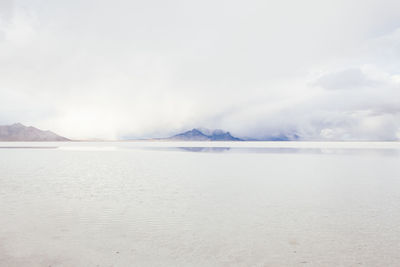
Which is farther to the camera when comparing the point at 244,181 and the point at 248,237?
the point at 244,181

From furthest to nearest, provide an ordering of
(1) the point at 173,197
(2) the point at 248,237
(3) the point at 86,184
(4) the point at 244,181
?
(4) the point at 244,181, (3) the point at 86,184, (1) the point at 173,197, (2) the point at 248,237

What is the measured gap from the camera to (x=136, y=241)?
31.4 ft

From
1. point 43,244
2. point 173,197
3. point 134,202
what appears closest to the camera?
point 43,244

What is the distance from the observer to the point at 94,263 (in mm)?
7914

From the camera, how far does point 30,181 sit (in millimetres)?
23141

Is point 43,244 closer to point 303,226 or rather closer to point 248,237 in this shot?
point 248,237

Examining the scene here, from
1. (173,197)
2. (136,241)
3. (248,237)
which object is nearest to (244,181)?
(173,197)

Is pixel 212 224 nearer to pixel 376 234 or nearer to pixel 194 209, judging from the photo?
pixel 194 209

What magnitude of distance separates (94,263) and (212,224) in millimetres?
5219

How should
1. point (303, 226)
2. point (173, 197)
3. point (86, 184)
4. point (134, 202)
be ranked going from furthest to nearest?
point (86, 184), point (173, 197), point (134, 202), point (303, 226)

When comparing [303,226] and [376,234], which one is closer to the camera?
[376,234]

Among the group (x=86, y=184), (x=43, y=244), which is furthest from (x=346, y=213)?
(x=86, y=184)

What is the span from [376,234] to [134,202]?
1163 cm

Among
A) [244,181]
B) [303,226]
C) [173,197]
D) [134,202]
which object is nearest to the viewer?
[303,226]
